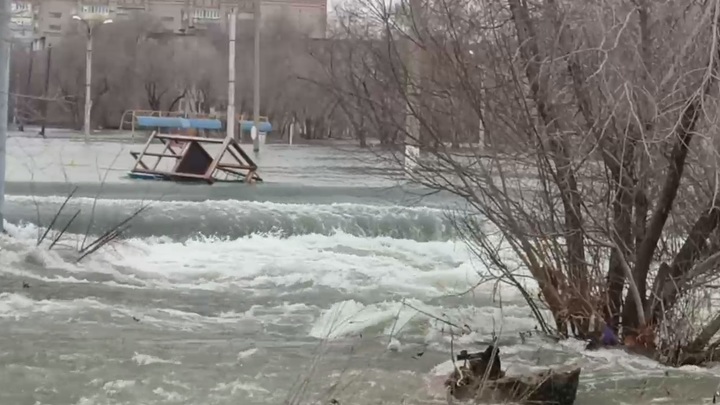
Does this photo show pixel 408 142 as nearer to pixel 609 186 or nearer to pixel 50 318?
pixel 609 186

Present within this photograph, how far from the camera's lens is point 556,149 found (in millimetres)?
7891

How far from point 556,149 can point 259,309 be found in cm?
438

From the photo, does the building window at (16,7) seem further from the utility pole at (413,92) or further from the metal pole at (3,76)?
the utility pole at (413,92)

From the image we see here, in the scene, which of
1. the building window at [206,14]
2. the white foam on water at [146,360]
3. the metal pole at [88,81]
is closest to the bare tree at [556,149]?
the white foam on water at [146,360]

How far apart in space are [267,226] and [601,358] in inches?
386

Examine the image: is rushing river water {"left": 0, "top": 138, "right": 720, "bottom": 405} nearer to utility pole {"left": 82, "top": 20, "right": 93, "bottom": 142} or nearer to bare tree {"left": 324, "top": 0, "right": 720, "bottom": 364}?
bare tree {"left": 324, "top": 0, "right": 720, "bottom": 364}

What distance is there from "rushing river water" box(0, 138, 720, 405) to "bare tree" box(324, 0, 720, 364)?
0.49m

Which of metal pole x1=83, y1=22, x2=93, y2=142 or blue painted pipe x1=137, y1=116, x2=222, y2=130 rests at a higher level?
metal pole x1=83, y1=22, x2=93, y2=142

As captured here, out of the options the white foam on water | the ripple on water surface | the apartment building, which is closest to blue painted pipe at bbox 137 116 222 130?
the apartment building

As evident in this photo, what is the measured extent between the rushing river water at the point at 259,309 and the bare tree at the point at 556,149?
487 millimetres

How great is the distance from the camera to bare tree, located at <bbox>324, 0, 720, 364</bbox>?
7.51 metres

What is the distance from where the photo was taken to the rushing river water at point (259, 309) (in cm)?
758

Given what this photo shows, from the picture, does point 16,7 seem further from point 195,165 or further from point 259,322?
Answer: point 259,322

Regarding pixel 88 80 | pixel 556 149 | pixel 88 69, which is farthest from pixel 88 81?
pixel 556 149
